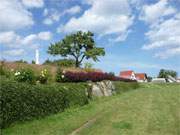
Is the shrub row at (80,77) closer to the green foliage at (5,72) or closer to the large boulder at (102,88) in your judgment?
the large boulder at (102,88)

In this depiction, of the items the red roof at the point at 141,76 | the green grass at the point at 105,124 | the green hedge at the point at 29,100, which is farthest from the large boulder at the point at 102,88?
the red roof at the point at 141,76

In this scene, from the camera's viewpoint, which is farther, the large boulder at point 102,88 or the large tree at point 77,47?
the large tree at point 77,47

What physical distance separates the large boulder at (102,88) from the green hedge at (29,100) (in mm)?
7787

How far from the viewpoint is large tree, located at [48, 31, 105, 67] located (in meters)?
69.9

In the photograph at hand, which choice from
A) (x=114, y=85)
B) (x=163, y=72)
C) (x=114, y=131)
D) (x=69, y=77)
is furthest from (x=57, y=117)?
(x=163, y=72)

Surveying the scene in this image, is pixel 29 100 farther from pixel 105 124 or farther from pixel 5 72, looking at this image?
pixel 5 72

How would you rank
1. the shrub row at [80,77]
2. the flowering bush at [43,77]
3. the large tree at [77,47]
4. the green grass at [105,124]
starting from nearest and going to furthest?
the green grass at [105,124]
the flowering bush at [43,77]
the shrub row at [80,77]
the large tree at [77,47]

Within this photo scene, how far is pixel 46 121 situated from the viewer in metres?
14.8

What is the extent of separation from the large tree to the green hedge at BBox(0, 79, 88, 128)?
49854 mm

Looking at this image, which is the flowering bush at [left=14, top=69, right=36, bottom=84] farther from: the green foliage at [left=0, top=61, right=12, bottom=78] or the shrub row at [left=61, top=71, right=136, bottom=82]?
the shrub row at [left=61, top=71, right=136, bottom=82]

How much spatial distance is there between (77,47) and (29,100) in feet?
198

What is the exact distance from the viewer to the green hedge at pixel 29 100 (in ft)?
42.0

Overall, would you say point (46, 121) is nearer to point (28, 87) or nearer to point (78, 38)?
point (28, 87)

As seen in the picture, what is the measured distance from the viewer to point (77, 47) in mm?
74750
